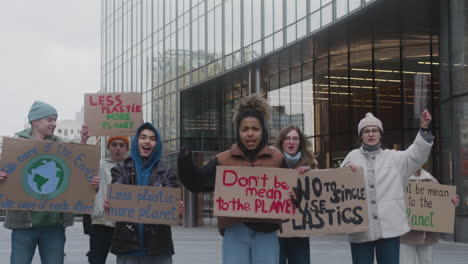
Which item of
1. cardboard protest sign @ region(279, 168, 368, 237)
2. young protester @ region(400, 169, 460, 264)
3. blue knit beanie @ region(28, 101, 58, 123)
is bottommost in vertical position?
young protester @ region(400, 169, 460, 264)

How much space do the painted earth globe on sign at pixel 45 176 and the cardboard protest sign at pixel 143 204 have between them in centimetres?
73

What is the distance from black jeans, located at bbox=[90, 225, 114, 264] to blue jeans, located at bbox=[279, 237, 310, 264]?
198 cm

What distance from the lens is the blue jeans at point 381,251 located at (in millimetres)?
6203

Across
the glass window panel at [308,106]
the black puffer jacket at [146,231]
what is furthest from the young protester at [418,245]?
the glass window panel at [308,106]

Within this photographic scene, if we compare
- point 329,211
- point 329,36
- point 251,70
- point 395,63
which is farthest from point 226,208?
point 251,70

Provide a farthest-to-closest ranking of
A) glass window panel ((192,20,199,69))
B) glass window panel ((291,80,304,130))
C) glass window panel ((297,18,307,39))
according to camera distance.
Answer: glass window panel ((192,20,199,69))
glass window panel ((291,80,304,130))
glass window panel ((297,18,307,39))

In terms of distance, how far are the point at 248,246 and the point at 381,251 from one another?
59.4 inches

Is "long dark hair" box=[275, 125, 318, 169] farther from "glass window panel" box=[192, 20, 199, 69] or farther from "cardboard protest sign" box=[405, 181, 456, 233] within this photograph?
"glass window panel" box=[192, 20, 199, 69]

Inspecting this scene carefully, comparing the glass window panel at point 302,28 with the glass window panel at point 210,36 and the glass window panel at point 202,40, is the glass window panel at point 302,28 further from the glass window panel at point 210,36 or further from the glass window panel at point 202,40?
the glass window panel at point 202,40

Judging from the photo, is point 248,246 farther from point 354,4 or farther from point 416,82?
point 416,82

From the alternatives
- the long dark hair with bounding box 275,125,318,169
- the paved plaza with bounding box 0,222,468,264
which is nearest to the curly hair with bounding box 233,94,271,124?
the long dark hair with bounding box 275,125,318,169

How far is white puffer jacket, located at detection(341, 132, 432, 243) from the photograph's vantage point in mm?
6254

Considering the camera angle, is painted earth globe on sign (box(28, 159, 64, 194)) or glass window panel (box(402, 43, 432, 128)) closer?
painted earth globe on sign (box(28, 159, 64, 194))

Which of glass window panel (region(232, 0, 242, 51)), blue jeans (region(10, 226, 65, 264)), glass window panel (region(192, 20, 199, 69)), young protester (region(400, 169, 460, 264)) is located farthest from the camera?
glass window panel (region(192, 20, 199, 69))
